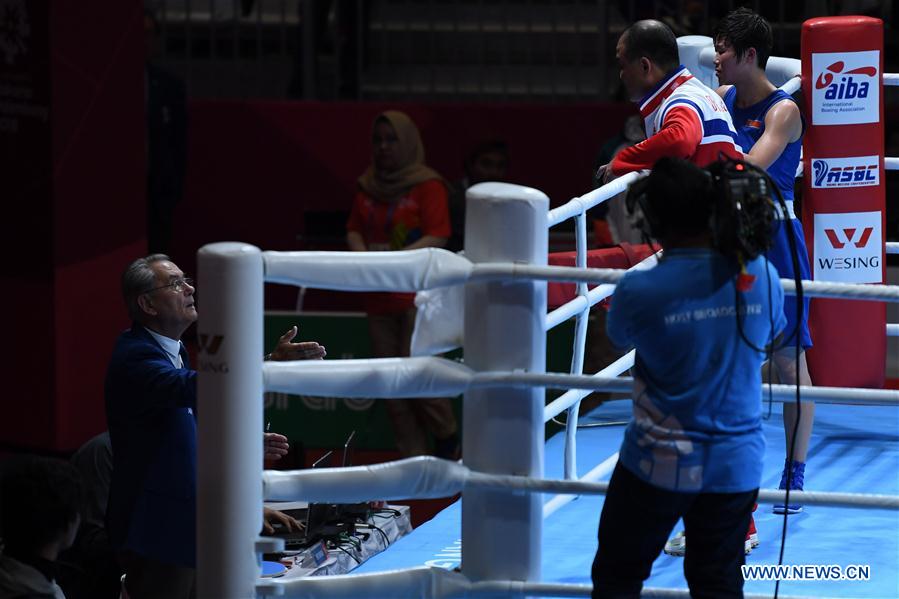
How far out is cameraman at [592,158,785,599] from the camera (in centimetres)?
250

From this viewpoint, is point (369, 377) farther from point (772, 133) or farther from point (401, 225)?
point (401, 225)

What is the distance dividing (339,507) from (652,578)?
1.67 metres

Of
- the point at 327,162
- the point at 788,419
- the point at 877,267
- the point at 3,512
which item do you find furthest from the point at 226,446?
the point at 327,162

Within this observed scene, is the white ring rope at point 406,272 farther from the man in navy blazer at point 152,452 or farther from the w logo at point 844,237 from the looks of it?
the w logo at point 844,237

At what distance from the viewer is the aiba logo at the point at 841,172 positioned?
15.1 feet

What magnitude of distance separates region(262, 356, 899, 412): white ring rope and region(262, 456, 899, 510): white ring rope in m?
0.14

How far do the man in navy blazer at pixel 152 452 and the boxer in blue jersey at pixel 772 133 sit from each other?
1.39 meters

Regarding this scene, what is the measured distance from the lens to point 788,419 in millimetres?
4023

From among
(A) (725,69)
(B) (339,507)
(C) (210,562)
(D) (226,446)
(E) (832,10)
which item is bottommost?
(B) (339,507)

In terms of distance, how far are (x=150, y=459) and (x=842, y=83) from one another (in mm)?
2421

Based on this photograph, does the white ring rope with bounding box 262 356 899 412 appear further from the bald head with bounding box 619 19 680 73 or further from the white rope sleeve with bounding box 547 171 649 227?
the bald head with bounding box 619 19 680 73

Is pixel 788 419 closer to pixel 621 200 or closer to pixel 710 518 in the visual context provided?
pixel 710 518

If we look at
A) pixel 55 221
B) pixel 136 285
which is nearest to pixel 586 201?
pixel 136 285

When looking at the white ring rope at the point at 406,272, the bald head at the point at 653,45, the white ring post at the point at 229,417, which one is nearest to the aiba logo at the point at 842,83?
the bald head at the point at 653,45
